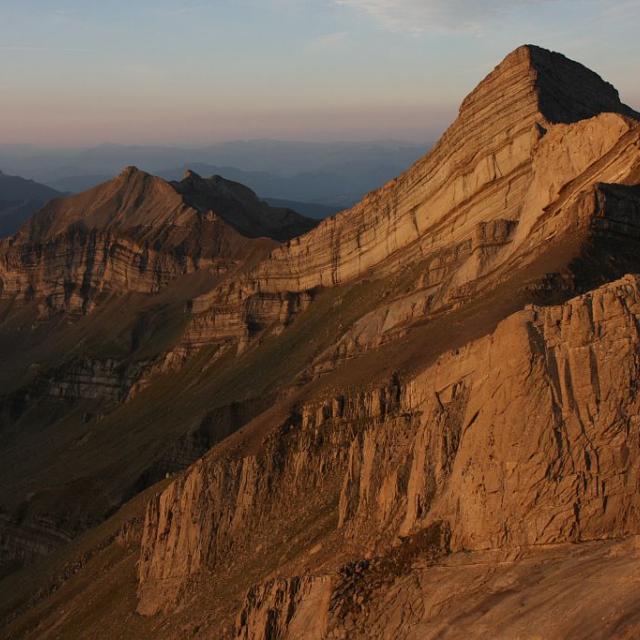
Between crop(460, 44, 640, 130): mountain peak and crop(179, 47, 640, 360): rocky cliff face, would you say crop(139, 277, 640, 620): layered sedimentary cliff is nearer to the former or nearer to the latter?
crop(179, 47, 640, 360): rocky cliff face

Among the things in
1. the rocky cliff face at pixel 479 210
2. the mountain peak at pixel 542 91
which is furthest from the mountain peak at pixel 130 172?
the mountain peak at pixel 542 91

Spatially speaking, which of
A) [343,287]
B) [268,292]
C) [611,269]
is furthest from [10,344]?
[611,269]

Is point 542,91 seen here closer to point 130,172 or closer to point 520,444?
point 520,444

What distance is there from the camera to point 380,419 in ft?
141

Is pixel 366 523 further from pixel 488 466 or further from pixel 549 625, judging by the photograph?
pixel 549 625

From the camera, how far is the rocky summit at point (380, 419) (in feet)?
79.0

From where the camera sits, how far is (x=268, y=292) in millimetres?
90750

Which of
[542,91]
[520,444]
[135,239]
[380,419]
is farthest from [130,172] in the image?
[520,444]

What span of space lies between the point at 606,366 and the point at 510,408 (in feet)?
7.50

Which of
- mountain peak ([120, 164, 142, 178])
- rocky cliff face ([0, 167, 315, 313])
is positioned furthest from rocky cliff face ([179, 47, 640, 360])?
mountain peak ([120, 164, 142, 178])

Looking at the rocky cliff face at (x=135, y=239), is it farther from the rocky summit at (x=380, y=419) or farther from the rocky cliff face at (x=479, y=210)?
the rocky cliff face at (x=479, y=210)

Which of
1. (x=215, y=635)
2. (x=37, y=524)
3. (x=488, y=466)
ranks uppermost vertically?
(x=488, y=466)

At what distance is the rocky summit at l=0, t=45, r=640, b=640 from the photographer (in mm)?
24094

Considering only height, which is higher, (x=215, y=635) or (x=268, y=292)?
(x=268, y=292)
